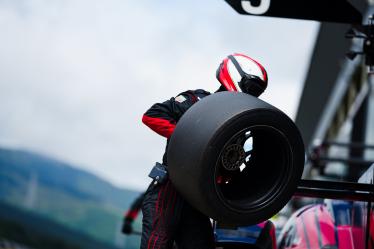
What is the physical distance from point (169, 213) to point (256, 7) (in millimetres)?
2623

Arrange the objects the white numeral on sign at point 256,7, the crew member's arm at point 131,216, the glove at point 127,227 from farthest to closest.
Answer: the crew member's arm at point 131,216
the glove at point 127,227
the white numeral on sign at point 256,7

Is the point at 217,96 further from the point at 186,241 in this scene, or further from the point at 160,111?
the point at 186,241

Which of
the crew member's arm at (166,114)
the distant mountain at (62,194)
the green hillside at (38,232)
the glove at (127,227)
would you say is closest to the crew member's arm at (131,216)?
the glove at (127,227)

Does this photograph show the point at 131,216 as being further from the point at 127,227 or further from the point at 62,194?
the point at 62,194

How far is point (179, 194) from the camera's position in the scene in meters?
4.57

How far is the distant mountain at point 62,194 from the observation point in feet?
66.1

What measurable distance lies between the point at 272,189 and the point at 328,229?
4.21ft

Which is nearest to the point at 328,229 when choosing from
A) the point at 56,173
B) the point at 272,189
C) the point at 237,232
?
the point at 237,232

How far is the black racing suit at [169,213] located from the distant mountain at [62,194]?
14.9 m

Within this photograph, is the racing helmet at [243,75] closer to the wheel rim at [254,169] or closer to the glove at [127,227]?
the wheel rim at [254,169]

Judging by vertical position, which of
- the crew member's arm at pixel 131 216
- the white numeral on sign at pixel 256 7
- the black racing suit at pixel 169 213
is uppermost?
the white numeral on sign at pixel 256 7

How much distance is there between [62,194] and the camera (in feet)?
69.5

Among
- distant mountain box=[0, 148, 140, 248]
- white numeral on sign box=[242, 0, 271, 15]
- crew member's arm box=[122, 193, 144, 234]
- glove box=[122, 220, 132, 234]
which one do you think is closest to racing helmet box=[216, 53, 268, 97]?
white numeral on sign box=[242, 0, 271, 15]

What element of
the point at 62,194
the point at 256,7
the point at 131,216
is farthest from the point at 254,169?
the point at 62,194
